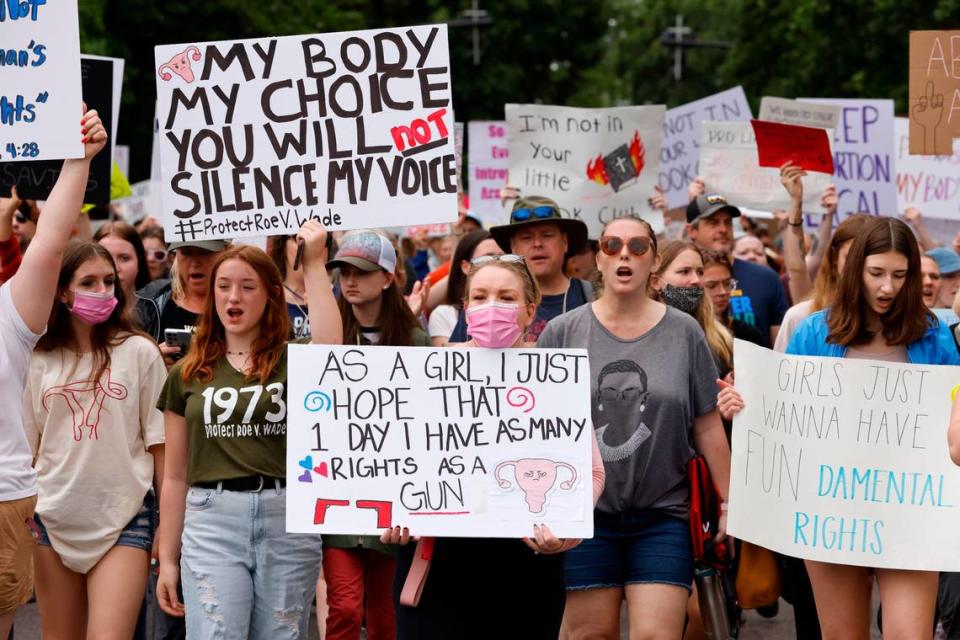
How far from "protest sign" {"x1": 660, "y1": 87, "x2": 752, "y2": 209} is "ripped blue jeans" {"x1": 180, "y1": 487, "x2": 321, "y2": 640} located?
741 cm

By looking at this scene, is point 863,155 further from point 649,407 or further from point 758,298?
point 649,407

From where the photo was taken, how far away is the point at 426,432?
523 cm

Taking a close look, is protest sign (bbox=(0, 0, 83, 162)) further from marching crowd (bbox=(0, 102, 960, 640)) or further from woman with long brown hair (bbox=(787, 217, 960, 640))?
woman with long brown hair (bbox=(787, 217, 960, 640))

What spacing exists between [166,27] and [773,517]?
22991 mm

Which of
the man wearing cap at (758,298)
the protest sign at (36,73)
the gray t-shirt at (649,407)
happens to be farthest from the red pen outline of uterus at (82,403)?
the man wearing cap at (758,298)

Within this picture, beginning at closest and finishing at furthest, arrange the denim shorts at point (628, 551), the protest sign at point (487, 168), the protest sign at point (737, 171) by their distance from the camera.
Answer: the denim shorts at point (628, 551)
the protest sign at point (737, 171)
the protest sign at point (487, 168)

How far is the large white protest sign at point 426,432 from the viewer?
5141mm

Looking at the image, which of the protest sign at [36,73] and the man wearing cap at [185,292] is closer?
the protest sign at [36,73]

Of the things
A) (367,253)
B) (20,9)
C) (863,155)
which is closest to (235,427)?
(367,253)

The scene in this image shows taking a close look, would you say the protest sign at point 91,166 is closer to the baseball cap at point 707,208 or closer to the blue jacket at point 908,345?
the blue jacket at point 908,345

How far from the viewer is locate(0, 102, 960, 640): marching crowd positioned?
16.4 feet

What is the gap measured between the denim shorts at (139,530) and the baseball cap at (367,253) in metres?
1.29

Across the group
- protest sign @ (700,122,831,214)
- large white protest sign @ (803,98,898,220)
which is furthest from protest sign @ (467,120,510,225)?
large white protest sign @ (803,98,898,220)

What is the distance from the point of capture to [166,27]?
88.0 ft
